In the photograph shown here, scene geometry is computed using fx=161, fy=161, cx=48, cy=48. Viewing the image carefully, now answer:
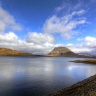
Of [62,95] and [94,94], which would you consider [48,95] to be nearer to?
[62,95]

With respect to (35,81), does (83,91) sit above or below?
above

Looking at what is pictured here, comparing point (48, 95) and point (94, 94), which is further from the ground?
point (94, 94)

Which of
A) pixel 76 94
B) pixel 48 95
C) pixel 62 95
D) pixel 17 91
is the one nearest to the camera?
pixel 76 94

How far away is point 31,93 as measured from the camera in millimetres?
37188

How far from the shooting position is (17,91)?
38.4m

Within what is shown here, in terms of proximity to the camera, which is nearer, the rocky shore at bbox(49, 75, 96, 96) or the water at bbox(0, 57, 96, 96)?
the rocky shore at bbox(49, 75, 96, 96)

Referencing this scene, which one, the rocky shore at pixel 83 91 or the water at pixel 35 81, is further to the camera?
the water at pixel 35 81

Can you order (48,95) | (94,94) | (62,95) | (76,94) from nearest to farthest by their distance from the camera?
(94,94) → (76,94) → (62,95) → (48,95)

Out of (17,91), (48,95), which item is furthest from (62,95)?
(17,91)

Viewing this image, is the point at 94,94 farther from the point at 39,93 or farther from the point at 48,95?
the point at 39,93

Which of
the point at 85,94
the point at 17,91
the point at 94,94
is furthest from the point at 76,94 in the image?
the point at 17,91

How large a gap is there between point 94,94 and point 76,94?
4017mm

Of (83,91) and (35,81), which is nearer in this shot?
(83,91)

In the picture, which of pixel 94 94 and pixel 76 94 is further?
pixel 76 94
